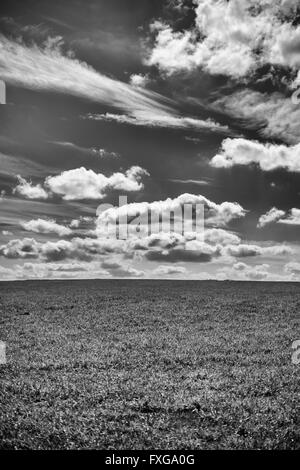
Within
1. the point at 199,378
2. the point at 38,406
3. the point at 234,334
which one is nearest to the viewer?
the point at 38,406

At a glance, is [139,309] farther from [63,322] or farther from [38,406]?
[38,406]

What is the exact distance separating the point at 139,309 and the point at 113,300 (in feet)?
23.8

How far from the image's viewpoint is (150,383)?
14.9 meters

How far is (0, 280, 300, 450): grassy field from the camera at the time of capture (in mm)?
10828

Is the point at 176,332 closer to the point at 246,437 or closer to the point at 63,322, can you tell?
the point at 63,322

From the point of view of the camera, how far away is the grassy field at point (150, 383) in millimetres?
10828

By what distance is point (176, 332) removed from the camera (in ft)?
86.4

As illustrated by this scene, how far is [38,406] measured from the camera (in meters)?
13.1

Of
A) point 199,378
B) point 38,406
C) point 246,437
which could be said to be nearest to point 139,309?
point 199,378
